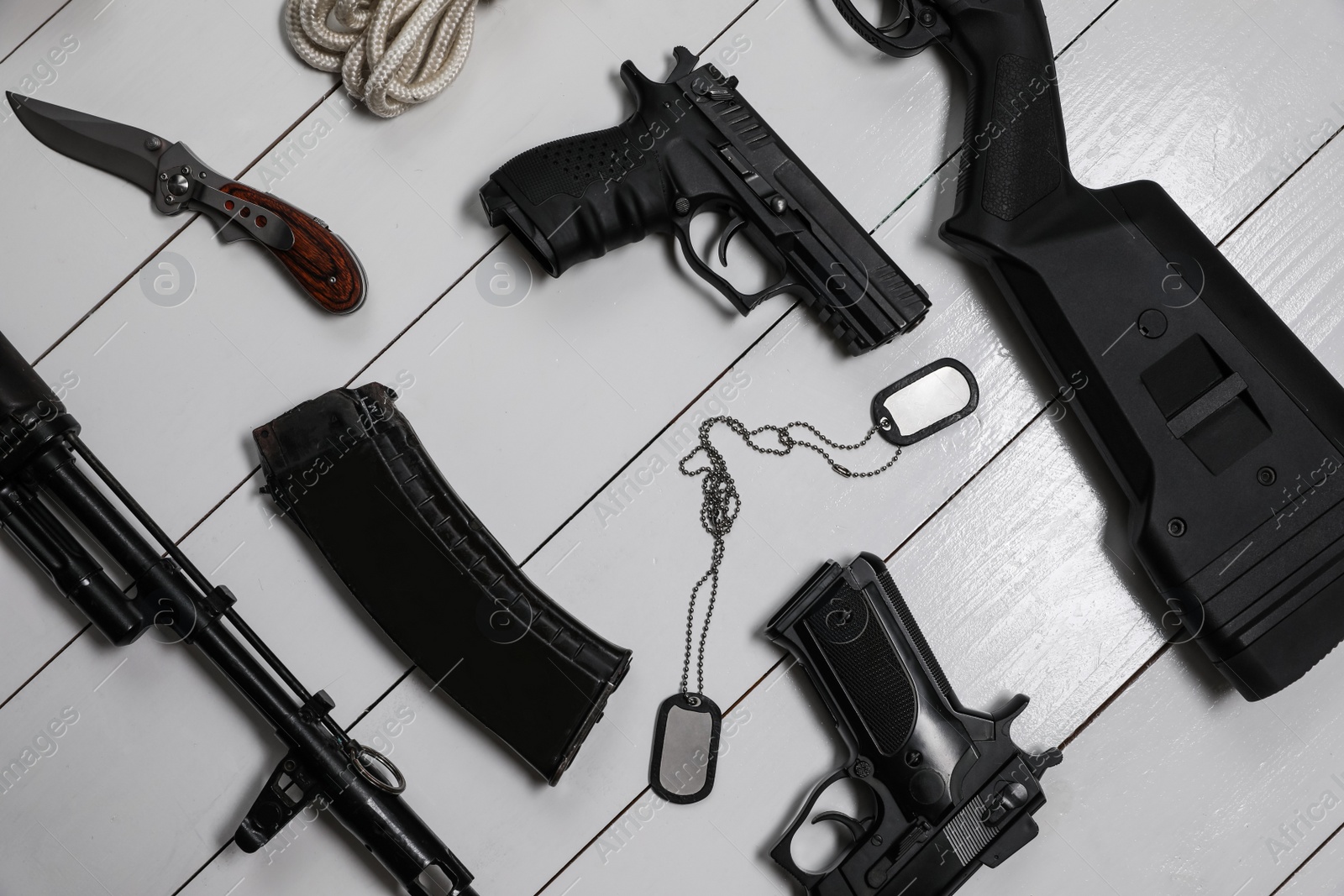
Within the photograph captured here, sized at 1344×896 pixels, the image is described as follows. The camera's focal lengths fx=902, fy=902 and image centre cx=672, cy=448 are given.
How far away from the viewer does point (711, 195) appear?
1.85 metres

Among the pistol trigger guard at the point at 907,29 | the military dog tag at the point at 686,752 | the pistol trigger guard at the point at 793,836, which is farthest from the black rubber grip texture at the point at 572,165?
the pistol trigger guard at the point at 793,836

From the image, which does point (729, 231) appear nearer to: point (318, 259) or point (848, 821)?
point (318, 259)

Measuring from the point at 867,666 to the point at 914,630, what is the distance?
0.44 ft

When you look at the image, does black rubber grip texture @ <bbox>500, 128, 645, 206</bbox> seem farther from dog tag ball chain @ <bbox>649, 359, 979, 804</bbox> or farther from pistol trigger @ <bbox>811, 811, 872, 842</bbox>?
pistol trigger @ <bbox>811, 811, 872, 842</bbox>

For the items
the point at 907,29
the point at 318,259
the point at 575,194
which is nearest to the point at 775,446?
the point at 575,194

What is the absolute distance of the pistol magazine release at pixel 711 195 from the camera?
5.86 ft

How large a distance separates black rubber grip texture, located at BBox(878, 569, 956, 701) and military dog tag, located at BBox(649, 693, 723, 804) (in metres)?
0.44

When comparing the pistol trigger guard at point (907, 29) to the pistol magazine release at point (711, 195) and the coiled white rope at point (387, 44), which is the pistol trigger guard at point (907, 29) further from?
the coiled white rope at point (387, 44)

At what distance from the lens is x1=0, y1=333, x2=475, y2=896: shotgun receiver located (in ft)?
5.74

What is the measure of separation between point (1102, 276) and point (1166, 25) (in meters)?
0.73

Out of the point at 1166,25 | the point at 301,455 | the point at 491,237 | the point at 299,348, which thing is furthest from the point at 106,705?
the point at 1166,25

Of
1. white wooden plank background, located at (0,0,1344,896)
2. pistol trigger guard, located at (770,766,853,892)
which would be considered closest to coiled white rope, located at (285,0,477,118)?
white wooden plank background, located at (0,0,1344,896)

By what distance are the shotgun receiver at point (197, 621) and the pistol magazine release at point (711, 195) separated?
0.94m

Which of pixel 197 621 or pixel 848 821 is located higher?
pixel 197 621
